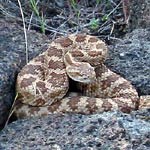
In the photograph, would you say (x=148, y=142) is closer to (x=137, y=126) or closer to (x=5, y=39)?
(x=137, y=126)

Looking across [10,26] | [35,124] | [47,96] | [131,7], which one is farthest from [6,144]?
[131,7]

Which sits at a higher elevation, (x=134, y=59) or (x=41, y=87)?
(x=134, y=59)

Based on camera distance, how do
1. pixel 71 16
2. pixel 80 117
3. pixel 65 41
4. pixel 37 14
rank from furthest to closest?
pixel 71 16 < pixel 37 14 < pixel 65 41 < pixel 80 117

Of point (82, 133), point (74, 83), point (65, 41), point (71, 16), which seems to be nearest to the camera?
point (82, 133)

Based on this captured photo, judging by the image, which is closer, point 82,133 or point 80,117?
point 82,133

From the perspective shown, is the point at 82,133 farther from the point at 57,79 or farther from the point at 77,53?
the point at 77,53

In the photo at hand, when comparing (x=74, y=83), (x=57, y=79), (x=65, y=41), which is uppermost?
(x=65, y=41)

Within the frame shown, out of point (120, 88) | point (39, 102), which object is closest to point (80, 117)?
point (39, 102)

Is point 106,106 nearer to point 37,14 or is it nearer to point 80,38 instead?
point 80,38
